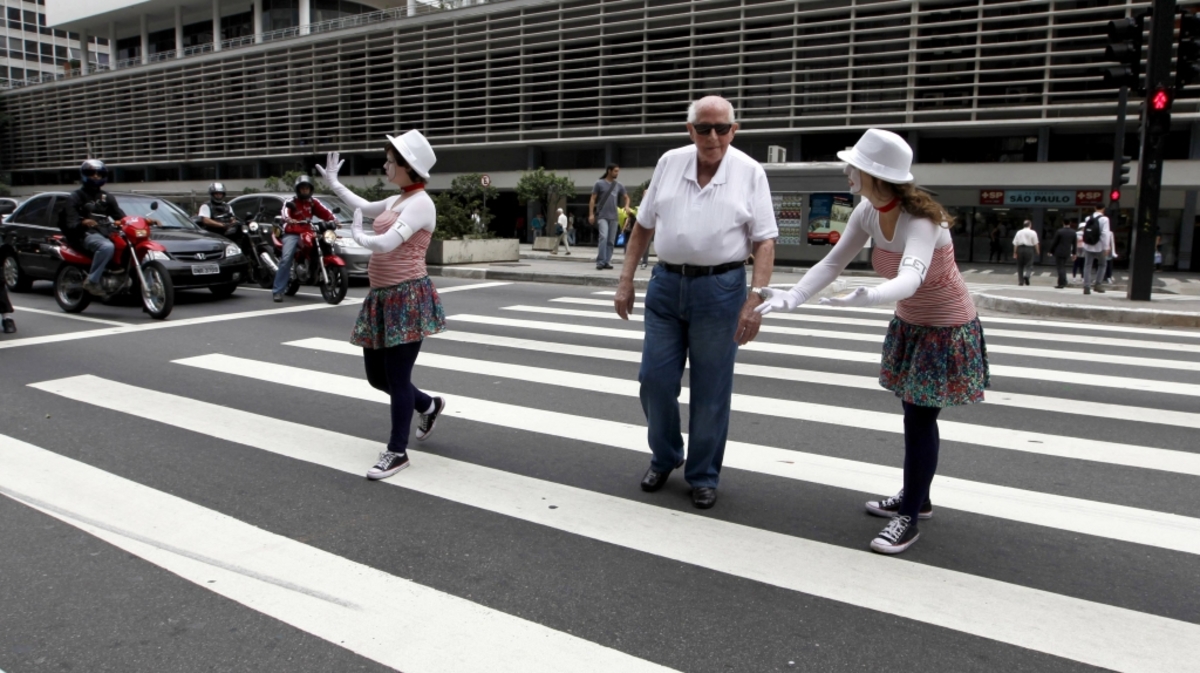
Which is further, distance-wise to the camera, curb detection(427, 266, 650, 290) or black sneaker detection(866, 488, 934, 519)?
curb detection(427, 266, 650, 290)

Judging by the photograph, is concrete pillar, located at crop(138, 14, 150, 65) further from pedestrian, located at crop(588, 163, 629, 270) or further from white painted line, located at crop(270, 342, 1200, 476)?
white painted line, located at crop(270, 342, 1200, 476)

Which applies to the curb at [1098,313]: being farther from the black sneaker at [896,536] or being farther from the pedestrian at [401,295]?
the pedestrian at [401,295]

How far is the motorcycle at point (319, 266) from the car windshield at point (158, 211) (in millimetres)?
1603

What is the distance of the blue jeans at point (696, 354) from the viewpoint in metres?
4.18

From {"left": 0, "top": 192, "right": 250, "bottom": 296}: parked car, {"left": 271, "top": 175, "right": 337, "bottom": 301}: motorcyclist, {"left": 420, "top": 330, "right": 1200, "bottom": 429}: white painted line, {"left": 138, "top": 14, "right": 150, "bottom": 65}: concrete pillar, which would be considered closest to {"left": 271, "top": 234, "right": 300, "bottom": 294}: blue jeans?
{"left": 271, "top": 175, "right": 337, "bottom": 301}: motorcyclist

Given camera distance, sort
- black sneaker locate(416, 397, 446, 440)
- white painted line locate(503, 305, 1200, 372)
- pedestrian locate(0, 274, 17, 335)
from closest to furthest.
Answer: black sneaker locate(416, 397, 446, 440)
white painted line locate(503, 305, 1200, 372)
pedestrian locate(0, 274, 17, 335)

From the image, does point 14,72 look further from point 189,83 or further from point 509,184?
point 509,184

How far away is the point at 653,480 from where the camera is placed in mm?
4562

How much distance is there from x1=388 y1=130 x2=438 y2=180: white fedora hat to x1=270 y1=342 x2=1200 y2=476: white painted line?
8.78ft

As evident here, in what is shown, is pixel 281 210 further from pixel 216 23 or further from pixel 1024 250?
pixel 216 23

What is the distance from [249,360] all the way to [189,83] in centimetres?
4842

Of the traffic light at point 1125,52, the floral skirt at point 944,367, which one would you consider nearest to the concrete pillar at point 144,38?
the traffic light at point 1125,52

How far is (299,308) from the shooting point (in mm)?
11930

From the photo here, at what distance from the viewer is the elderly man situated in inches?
162
